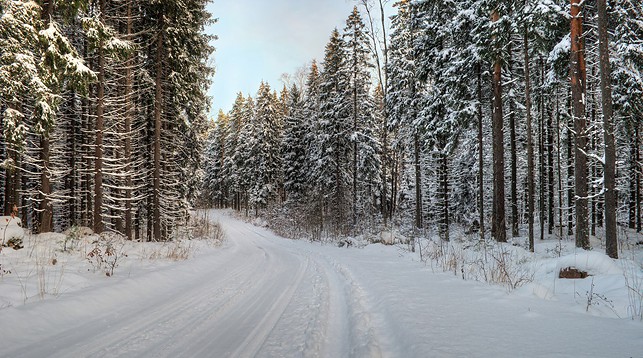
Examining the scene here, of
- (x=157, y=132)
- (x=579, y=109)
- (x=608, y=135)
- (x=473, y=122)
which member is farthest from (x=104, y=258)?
(x=473, y=122)

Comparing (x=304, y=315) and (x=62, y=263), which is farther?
(x=62, y=263)

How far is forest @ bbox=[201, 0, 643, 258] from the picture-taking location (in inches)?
443

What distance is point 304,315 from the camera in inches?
188

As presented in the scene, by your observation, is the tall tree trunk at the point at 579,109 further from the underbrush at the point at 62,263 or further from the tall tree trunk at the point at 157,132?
the tall tree trunk at the point at 157,132

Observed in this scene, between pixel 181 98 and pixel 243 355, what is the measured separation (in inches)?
558

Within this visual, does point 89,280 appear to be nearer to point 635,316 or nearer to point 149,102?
point 635,316

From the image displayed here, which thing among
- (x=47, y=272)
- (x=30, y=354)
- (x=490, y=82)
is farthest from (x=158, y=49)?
(x=490, y=82)

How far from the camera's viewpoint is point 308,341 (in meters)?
3.74

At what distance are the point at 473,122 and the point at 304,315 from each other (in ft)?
50.1

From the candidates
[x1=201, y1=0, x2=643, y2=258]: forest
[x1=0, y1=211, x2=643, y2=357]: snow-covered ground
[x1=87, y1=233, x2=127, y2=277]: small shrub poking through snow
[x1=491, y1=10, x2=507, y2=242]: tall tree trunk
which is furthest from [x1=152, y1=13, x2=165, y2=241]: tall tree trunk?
[x1=491, y1=10, x2=507, y2=242]: tall tree trunk

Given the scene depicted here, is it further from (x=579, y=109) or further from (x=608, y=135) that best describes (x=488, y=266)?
(x=579, y=109)

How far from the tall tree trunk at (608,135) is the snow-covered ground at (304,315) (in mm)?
3589

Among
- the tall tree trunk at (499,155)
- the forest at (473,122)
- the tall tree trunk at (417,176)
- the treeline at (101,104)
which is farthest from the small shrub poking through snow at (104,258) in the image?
the tall tree trunk at (417,176)

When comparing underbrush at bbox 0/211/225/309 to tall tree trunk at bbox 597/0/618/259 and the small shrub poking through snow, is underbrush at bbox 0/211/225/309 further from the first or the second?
tall tree trunk at bbox 597/0/618/259
